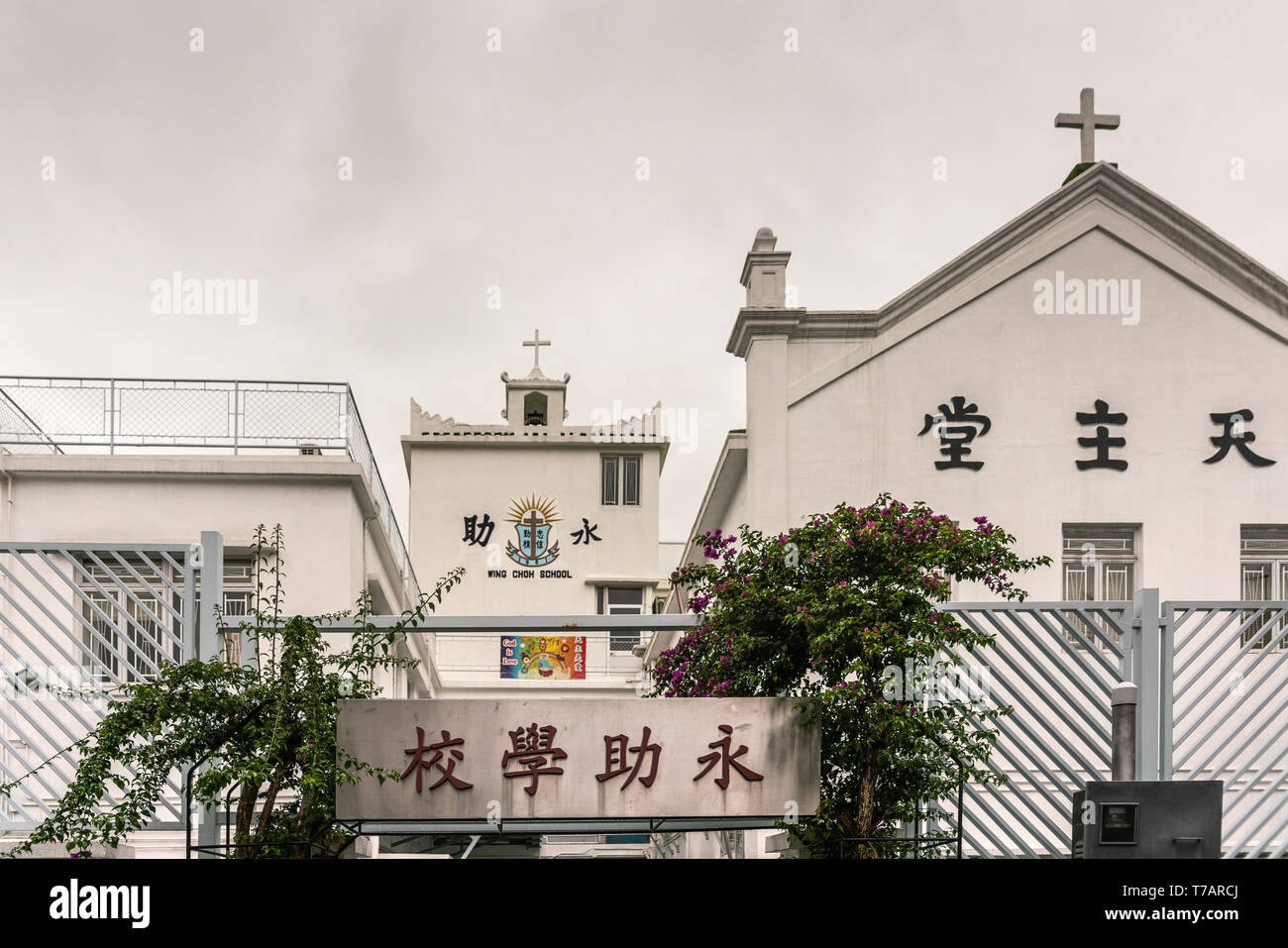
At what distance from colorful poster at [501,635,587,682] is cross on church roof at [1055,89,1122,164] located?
17.0 meters

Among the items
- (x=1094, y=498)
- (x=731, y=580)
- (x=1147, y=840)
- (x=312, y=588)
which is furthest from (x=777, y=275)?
(x=1147, y=840)

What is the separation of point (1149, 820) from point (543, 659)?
2597 cm

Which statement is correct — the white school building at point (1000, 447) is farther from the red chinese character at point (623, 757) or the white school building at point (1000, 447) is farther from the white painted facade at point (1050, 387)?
the red chinese character at point (623, 757)

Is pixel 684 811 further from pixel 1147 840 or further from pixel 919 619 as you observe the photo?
pixel 1147 840

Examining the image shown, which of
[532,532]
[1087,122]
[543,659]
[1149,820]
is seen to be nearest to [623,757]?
[1149,820]

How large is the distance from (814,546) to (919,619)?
2.71ft

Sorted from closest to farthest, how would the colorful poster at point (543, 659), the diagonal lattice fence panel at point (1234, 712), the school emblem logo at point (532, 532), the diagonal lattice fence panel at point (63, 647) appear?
1. the diagonal lattice fence panel at point (1234, 712)
2. the diagonal lattice fence panel at point (63, 647)
3. the colorful poster at point (543, 659)
4. the school emblem logo at point (532, 532)

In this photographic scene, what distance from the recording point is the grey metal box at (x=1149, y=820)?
6.48 m

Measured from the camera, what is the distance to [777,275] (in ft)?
50.9

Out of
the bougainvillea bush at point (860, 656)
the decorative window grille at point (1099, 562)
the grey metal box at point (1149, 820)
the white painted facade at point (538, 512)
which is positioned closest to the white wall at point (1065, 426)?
the decorative window grille at point (1099, 562)

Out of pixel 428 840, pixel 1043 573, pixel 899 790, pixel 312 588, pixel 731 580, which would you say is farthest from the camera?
pixel 312 588

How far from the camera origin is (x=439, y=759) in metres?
7.78

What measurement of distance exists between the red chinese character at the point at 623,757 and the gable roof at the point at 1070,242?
8.23 metres

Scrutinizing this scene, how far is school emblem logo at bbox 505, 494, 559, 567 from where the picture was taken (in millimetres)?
36719
